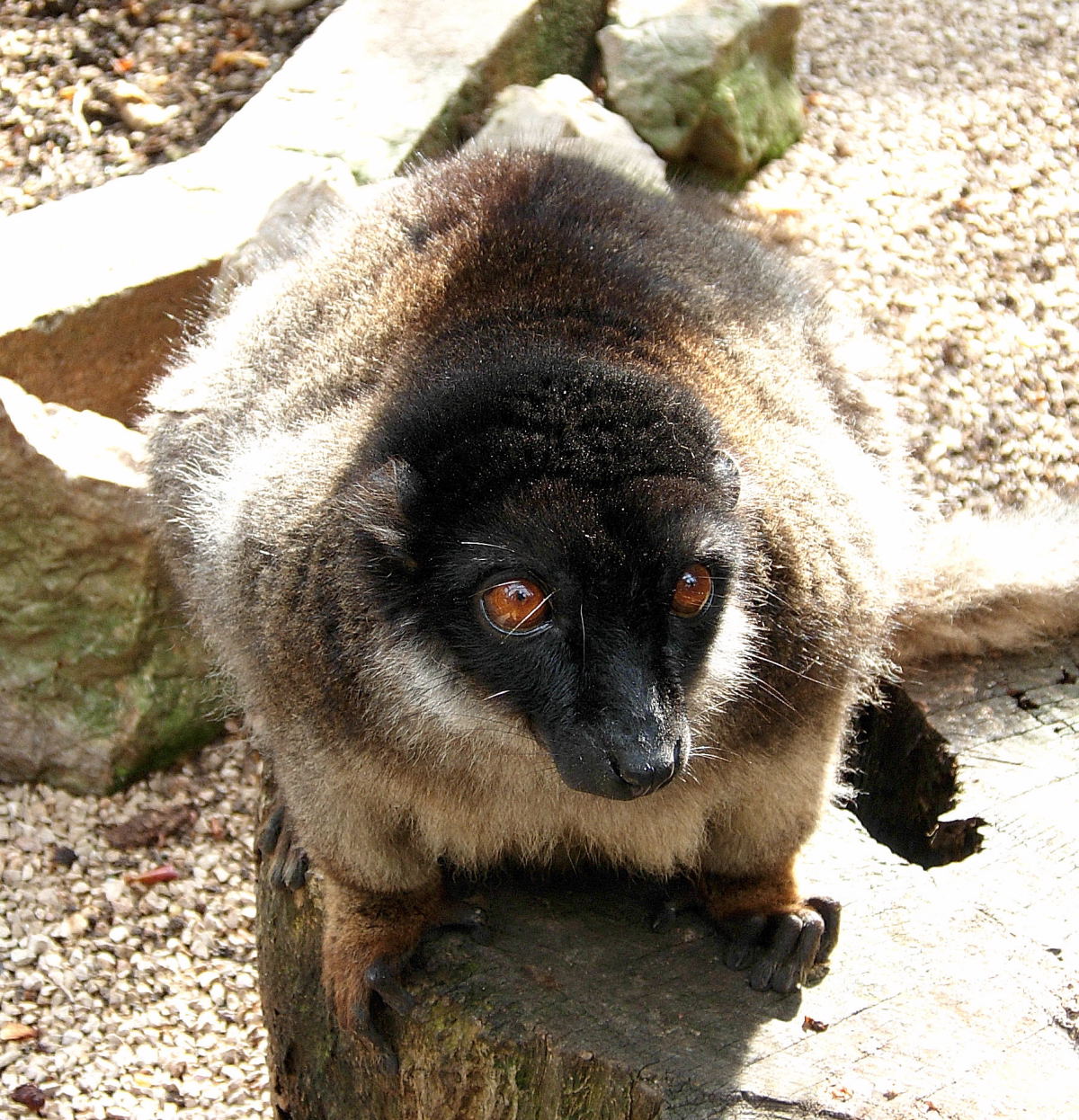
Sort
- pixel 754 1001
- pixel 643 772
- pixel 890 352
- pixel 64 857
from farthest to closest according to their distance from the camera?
pixel 890 352 → pixel 64 857 → pixel 754 1001 → pixel 643 772

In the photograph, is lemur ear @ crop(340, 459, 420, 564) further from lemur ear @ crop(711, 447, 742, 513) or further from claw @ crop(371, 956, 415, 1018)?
claw @ crop(371, 956, 415, 1018)

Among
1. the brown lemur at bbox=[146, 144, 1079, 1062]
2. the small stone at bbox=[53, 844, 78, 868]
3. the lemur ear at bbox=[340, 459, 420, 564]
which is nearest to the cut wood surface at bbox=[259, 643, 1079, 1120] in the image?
the brown lemur at bbox=[146, 144, 1079, 1062]

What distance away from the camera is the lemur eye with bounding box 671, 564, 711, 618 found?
309cm

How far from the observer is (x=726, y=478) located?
3131 mm

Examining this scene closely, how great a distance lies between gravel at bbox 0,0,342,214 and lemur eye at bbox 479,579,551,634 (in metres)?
5.17

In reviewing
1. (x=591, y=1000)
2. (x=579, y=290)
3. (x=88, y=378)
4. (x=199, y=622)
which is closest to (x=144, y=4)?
(x=88, y=378)

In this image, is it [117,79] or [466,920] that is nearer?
[466,920]

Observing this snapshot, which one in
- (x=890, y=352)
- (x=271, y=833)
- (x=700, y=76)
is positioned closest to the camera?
(x=271, y=833)

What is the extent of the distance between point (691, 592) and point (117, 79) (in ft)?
20.4

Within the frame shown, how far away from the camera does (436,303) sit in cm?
374

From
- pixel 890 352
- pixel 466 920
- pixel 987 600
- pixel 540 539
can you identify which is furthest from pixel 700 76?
pixel 466 920

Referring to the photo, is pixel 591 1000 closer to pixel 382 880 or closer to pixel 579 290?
pixel 382 880

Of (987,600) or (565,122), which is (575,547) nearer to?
(987,600)

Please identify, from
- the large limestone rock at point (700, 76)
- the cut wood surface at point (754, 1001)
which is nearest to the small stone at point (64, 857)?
the cut wood surface at point (754, 1001)
